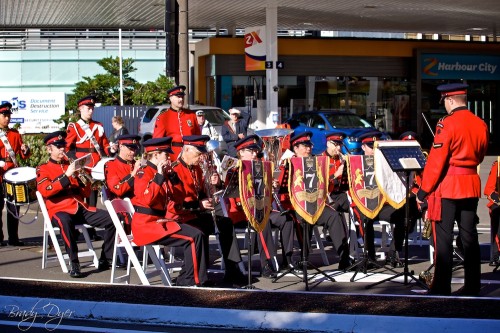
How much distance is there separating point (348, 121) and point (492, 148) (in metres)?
12.9

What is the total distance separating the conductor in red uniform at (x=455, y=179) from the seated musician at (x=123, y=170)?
3.93 meters

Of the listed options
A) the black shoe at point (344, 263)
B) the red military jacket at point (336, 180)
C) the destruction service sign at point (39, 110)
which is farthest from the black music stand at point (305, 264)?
the destruction service sign at point (39, 110)

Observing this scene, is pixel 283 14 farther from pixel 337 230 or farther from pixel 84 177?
pixel 337 230

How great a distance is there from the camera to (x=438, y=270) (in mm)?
9789

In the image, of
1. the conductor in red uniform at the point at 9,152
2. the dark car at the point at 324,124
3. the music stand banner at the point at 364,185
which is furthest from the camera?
the dark car at the point at 324,124

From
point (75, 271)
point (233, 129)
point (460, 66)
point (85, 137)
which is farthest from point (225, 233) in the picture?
point (460, 66)

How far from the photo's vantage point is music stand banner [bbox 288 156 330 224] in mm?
10664

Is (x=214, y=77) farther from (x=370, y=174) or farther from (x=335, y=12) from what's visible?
(x=370, y=174)

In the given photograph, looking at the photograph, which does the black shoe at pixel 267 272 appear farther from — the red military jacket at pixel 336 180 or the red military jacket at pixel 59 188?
the red military jacket at pixel 59 188

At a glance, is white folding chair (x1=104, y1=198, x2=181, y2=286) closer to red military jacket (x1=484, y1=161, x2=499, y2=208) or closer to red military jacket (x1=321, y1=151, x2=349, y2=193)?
red military jacket (x1=321, y1=151, x2=349, y2=193)

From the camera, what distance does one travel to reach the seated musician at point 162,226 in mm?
10164

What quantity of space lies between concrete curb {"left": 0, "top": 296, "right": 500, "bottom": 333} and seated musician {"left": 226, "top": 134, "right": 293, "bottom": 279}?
269cm

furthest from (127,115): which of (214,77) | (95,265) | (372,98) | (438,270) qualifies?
(438,270)

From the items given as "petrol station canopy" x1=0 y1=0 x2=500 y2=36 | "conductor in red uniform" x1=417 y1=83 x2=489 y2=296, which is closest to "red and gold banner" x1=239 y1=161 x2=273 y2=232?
"conductor in red uniform" x1=417 y1=83 x2=489 y2=296
